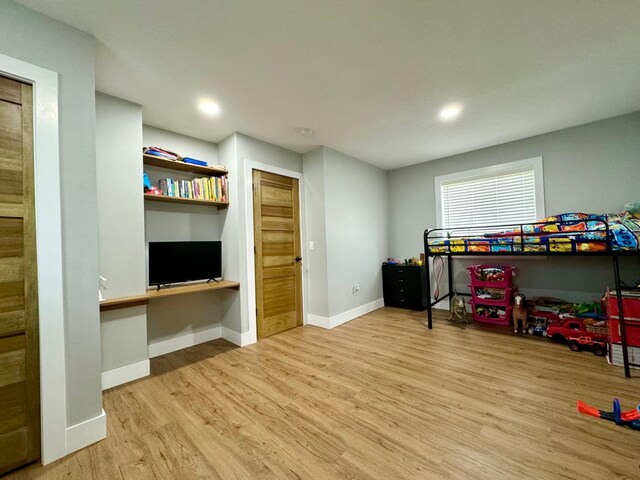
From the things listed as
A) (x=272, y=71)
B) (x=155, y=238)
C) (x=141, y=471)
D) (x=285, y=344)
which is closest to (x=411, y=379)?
(x=285, y=344)

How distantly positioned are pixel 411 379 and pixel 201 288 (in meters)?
2.21

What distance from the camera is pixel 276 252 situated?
3.43 m

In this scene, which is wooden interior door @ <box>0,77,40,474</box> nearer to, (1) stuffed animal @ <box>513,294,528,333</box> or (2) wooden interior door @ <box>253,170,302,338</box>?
(2) wooden interior door @ <box>253,170,302,338</box>

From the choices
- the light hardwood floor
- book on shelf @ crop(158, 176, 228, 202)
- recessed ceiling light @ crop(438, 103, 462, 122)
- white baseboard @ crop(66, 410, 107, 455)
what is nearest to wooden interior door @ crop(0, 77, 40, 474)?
white baseboard @ crop(66, 410, 107, 455)

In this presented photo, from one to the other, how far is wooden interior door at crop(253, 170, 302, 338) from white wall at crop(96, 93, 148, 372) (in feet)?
3.99

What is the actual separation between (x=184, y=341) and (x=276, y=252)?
152 cm

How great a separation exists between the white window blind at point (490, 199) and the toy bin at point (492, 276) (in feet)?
1.95

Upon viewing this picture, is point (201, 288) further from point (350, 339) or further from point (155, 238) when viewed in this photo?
point (350, 339)

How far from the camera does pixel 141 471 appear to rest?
4.34 ft

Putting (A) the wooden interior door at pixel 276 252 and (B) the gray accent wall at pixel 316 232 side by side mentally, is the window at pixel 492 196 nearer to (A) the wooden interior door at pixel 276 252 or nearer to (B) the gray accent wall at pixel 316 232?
(B) the gray accent wall at pixel 316 232

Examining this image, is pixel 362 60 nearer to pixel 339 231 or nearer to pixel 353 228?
pixel 339 231

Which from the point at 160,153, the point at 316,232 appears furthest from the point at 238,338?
the point at 160,153

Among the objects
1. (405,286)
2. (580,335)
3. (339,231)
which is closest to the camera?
(580,335)

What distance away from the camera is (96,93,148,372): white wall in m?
2.18
